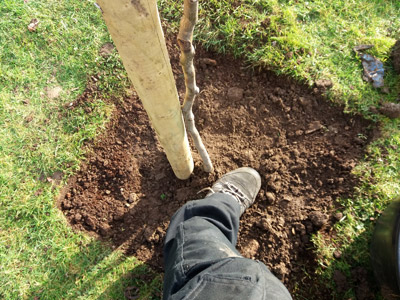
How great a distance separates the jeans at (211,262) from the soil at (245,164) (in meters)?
0.43

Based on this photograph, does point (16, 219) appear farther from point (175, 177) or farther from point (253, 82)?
point (253, 82)

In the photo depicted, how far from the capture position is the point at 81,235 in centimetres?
231

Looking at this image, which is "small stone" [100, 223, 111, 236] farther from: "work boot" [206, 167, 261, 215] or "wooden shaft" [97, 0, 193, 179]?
"wooden shaft" [97, 0, 193, 179]

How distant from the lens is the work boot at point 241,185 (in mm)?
2172

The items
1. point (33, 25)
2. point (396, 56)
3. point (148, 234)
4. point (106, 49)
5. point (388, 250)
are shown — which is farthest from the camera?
point (33, 25)

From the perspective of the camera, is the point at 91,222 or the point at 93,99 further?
the point at 93,99

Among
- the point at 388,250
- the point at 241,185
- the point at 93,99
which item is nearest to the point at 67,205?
the point at 93,99

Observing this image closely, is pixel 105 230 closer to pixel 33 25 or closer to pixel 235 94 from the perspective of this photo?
pixel 235 94

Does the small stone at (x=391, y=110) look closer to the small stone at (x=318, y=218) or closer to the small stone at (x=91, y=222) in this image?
the small stone at (x=318, y=218)

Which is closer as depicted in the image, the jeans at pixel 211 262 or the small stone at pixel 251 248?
the jeans at pixel 211 262

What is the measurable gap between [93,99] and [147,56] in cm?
183

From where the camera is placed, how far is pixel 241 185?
2.20 metres

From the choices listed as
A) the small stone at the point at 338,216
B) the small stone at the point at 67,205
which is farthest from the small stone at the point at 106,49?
the small stone at the point at 338,216

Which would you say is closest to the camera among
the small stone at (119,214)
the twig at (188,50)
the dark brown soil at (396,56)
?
the twig at (188,50)
